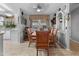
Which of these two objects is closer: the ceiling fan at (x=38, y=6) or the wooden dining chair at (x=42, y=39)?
the ceiling fan at (x=38, y=6)

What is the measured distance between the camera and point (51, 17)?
12.4 ft

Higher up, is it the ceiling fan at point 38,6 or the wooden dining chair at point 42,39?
the ceiling fan at point 38,6

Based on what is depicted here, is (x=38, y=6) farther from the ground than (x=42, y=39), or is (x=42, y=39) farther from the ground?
(x=38, y=6)

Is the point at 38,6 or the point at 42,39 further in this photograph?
the point at 42,39

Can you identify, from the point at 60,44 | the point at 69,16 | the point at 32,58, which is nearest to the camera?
the point at 32,58

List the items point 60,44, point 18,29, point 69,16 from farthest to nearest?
point 18,29
point 69,16
point 60,44

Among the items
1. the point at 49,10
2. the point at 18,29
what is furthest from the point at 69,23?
the point at 18,29

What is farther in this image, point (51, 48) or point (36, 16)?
point (51, 48)

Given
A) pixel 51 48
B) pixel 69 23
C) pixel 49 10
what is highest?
pixel 49 10

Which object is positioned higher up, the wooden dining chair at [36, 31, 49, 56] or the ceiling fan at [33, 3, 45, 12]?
the ceiling fan at [33, 3, 45, 12]

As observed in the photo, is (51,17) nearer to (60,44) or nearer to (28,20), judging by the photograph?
(28,20)

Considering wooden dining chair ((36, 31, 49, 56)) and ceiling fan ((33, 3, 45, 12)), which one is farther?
wooden dining chair ((36, 31, 49, 56))

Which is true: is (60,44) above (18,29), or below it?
below

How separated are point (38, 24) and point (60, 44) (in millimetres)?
1250
